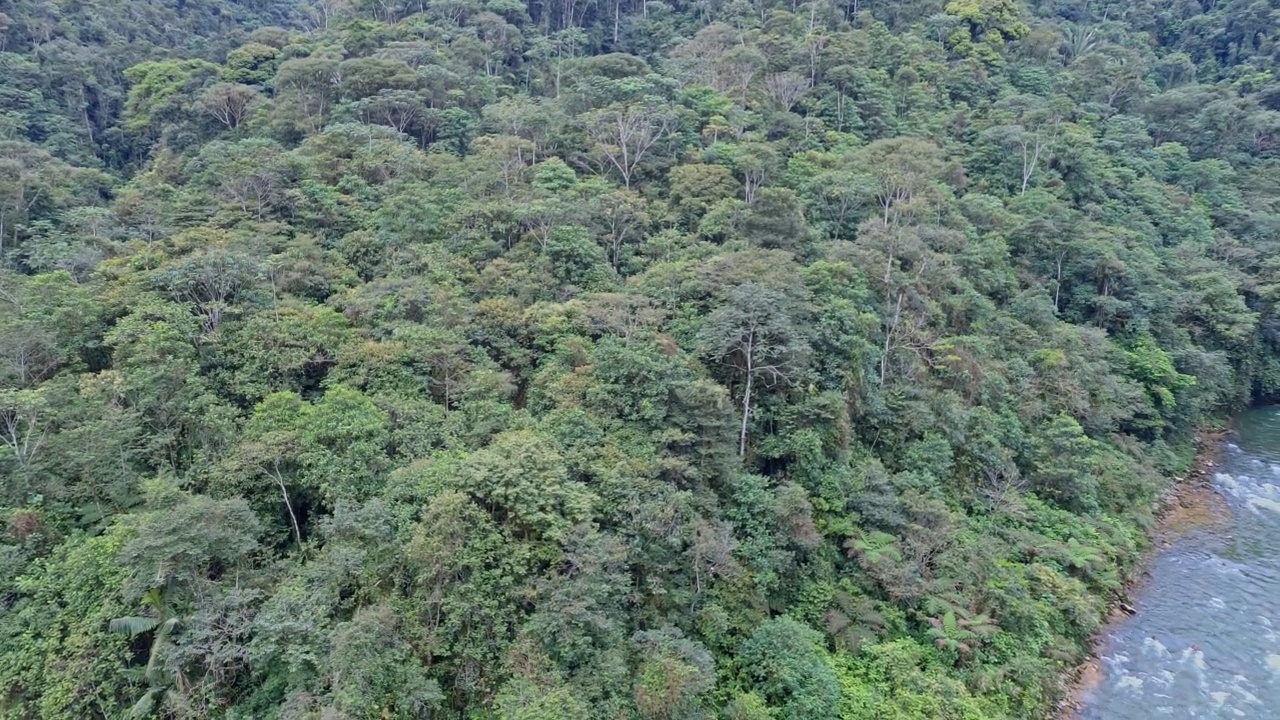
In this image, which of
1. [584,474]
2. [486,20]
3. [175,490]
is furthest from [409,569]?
[486,20]

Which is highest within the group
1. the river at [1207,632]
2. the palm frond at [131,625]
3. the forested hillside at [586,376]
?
the forested hillside at [586,376]

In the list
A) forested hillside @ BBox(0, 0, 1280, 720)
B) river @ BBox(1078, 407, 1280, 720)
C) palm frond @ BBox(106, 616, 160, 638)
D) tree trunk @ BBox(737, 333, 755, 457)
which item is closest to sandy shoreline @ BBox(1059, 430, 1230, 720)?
Answer: river @ BBox(1078, 407, 1280, 720)

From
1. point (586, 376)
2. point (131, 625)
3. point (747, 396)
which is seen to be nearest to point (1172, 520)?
point (747, 396)

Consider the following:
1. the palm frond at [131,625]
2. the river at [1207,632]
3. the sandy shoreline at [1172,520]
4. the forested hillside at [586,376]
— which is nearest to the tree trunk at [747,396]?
the forested hillside at [586,376]

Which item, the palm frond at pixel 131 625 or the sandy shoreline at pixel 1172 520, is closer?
the palm frond at pixel 131 625

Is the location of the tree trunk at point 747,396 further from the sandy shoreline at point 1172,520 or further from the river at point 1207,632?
the river at point 1207,632

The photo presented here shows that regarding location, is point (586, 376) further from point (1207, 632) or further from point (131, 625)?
point (1207, 632)
